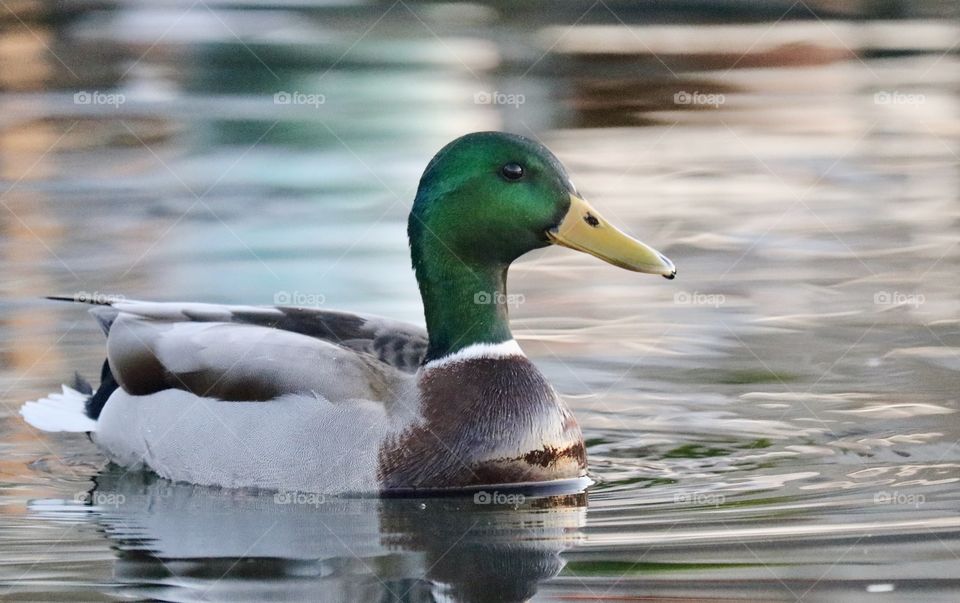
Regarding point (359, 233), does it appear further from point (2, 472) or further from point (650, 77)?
point (650, 77)

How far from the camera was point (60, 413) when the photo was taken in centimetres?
779

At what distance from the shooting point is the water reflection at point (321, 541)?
567 centimetres

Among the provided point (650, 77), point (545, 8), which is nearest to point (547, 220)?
point (650, 77)

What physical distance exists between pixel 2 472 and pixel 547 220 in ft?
7.85

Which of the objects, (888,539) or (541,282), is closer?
(888,539)

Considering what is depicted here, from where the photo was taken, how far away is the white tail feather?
7.70 meters

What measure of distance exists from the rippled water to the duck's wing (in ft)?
1.38

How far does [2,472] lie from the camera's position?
7309 millimetres

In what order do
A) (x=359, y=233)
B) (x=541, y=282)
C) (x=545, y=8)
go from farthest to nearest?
(x=545, y=8) → (x=359, y=233) → (x=541, y=282)

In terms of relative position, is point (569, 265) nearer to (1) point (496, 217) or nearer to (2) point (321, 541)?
(1) point (496, 217)

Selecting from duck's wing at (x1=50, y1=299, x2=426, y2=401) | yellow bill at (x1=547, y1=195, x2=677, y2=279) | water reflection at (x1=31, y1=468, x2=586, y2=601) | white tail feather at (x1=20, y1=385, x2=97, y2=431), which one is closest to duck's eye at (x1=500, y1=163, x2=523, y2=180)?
yellow bill at (x1=547, y1=195, x2=677, y2=279)

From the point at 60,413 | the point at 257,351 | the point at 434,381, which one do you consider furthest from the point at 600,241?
the point at 60,413

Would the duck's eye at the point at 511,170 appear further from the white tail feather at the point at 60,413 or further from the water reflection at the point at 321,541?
the white tail feather at the point at 60,413

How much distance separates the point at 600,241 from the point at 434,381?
0.83 metres
